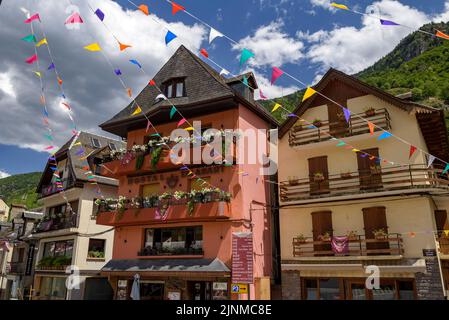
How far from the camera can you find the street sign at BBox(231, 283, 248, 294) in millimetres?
17266

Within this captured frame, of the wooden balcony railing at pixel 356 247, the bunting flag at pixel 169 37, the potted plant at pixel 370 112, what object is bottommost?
the wooden balcony railing at pixel 356 247

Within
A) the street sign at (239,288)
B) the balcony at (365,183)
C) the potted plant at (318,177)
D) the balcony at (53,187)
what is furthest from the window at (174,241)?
the balcony at (53,187)

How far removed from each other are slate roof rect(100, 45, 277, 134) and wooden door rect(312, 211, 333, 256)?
757 centimetres

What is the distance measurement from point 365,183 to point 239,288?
789 cm

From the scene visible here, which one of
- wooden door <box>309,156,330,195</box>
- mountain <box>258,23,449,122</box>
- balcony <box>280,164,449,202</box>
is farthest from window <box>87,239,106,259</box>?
mountain <box>258,23,449,122</box>

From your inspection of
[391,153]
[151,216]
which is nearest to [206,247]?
[151,216]

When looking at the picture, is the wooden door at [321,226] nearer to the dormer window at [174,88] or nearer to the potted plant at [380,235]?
the potted plant at [380,235]

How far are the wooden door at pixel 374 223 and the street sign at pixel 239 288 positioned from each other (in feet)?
19.6

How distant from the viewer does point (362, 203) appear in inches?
721

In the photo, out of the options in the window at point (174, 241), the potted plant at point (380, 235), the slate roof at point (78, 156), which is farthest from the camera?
the slate roof at point (78, 156)

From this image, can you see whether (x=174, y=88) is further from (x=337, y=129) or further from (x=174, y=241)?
(x=337, y=129)

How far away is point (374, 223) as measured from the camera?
58.3 ft

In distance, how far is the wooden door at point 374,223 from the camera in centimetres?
1725

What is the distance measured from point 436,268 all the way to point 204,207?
1077 cm
